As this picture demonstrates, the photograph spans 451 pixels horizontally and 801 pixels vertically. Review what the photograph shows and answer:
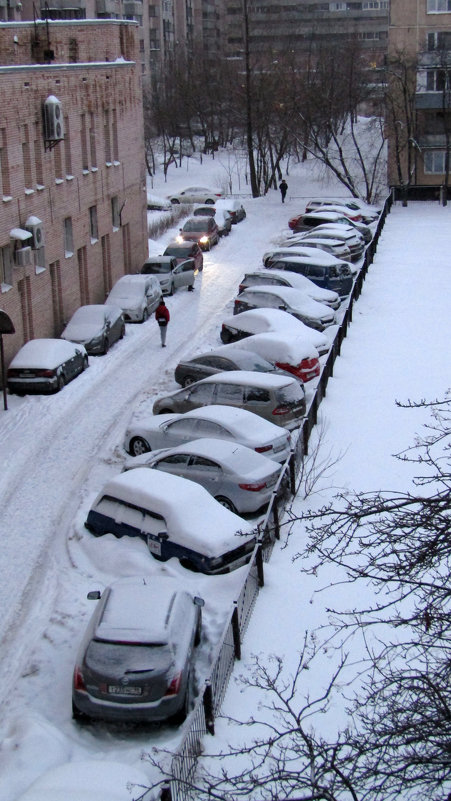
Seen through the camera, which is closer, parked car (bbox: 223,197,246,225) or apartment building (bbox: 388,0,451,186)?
parked car (bbox: 223,197,246,225)

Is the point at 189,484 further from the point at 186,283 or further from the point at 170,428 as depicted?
the point at 186,283

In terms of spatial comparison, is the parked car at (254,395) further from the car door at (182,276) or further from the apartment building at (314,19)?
the apartment building at (314,19)

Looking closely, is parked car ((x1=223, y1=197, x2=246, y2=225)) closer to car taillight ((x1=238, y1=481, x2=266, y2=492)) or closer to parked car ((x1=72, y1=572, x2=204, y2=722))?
car taillight ((x1=238, y1=481, x2=266, y2=492))

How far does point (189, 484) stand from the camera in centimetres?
1488

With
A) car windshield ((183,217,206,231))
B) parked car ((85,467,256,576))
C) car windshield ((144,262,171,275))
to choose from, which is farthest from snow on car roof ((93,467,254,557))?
car windshield ((183,217,206,231))

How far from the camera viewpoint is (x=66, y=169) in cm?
2956

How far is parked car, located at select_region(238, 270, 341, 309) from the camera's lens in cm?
3005

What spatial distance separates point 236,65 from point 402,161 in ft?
101

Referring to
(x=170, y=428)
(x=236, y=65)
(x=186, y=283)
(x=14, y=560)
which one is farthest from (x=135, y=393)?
(x=236, y=65)

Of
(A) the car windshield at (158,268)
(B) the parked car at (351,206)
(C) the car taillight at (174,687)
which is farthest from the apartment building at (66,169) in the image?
(C) the car taillight at (174,687)

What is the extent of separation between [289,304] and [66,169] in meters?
7.55

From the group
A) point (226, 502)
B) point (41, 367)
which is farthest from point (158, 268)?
point (226, 502)

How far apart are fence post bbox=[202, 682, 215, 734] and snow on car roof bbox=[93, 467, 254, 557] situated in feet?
12.0

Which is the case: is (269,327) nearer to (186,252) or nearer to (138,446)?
(138,446)
